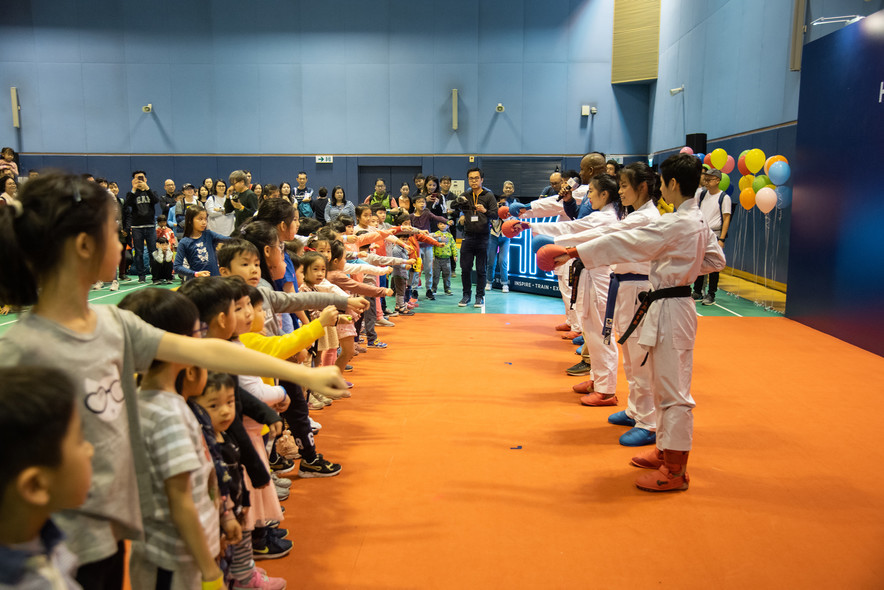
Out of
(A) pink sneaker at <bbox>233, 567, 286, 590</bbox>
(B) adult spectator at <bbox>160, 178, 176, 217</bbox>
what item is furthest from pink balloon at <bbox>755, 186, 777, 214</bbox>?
(B) adult spectator at <bbox>160, 178, 176, 217</bbox>

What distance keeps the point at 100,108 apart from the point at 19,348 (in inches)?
700

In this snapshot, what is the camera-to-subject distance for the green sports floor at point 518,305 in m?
8.77

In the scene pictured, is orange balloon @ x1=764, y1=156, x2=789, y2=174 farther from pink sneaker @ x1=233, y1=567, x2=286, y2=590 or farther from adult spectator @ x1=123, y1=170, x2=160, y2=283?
adult spectator @ x1=123, y1=170, x2=160, y2=283

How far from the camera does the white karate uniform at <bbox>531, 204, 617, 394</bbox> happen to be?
16.4 feet

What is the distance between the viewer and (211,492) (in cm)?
202

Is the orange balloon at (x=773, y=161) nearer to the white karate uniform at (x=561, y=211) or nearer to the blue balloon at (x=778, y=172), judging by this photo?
the blue balloon at (x=778, y=172)

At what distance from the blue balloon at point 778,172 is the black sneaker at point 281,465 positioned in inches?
288

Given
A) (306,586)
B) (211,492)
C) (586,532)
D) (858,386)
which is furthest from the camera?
(858,386)

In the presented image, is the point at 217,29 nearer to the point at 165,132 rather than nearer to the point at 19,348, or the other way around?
the point at 165,132

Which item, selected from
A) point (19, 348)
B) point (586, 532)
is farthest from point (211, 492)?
point (586, 532)

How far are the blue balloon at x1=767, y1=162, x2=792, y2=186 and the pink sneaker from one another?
805 cm

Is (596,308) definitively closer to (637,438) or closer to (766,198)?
(637,438)

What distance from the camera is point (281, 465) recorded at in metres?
3.87

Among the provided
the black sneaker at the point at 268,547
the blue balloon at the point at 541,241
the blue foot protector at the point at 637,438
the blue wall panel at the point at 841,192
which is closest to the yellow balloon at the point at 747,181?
the blue wall panel at the point at 841,192
